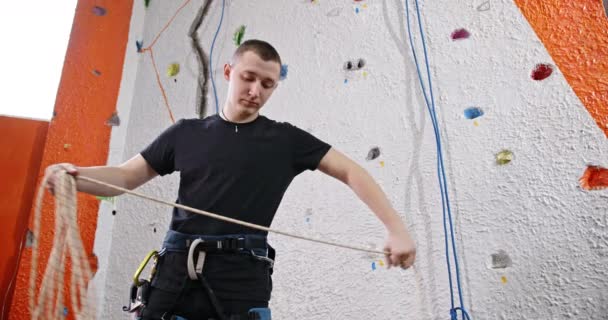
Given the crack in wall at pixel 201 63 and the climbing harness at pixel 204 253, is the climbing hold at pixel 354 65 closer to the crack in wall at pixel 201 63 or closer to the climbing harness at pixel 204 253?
the crack in wall at pixel 201 63

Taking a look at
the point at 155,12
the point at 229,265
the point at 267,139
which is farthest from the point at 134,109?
the point at 229,265

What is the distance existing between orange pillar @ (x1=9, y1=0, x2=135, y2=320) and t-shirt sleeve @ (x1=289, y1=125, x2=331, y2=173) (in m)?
0.90

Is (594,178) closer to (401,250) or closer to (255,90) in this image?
(401,250)

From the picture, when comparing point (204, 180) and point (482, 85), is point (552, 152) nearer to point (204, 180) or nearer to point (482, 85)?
point (482, 85)

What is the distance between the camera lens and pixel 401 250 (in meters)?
0.84

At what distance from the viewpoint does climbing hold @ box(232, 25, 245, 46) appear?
61.8 inches

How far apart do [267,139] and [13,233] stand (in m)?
0.94

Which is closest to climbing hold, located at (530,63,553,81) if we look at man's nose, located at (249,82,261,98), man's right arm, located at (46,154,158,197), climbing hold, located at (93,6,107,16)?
man's nose, located at (249,82,261,98)

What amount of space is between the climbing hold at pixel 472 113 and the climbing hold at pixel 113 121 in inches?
43.8

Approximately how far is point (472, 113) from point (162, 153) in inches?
26.2

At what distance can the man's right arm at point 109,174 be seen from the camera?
0.75m

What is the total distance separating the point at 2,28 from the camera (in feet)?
5.25

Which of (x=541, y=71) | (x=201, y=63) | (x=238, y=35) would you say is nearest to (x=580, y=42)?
(x=541, y=71)

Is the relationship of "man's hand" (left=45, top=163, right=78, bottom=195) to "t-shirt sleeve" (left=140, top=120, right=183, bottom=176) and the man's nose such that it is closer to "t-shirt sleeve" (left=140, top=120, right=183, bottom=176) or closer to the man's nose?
"t-shirt sleeve" (left=140, top=120, right=183, bottom=176)
